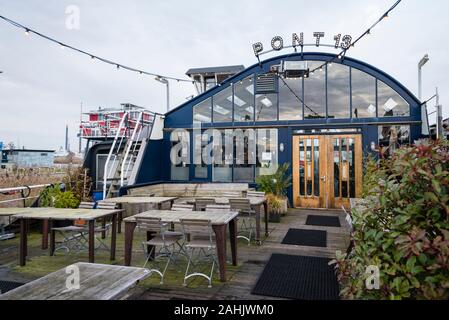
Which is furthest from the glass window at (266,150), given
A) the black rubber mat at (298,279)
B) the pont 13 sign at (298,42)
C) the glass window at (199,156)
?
the black rubber mat at (298,279)

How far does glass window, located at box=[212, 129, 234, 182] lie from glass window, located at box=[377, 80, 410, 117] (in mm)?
4808

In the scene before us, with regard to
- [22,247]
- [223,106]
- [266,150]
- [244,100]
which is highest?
[244,100]

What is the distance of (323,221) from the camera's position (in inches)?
305

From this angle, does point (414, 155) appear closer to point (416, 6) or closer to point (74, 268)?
point (74, 268)

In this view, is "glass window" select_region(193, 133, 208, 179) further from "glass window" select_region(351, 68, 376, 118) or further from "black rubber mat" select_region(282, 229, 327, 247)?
"glass window" select_region(351, 68, 376, 118)

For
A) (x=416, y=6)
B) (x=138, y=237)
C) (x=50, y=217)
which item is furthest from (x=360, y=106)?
(x=50, y=217)

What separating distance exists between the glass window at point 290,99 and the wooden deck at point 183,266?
4.34 meters

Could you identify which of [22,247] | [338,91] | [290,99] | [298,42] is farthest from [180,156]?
[22,247]

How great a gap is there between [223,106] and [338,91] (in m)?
3.82

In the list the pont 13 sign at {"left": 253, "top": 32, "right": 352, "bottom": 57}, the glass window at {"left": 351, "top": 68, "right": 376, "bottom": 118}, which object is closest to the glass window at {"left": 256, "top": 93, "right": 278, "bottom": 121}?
the pont 13 sign at {"left": 253, "top": 32, "right": 352, "bottom": 57}

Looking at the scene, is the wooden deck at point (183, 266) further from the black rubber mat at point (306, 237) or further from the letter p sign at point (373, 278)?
the letter p sign at point (373, 278)

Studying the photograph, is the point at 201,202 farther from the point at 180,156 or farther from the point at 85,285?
the point at 180,156
